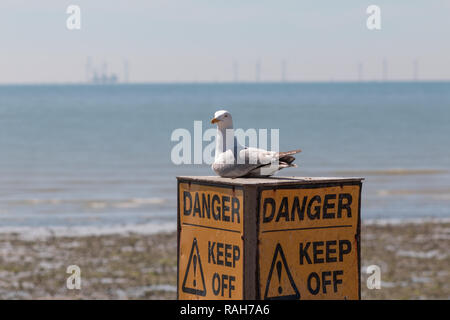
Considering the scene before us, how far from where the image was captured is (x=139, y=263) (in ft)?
48.8

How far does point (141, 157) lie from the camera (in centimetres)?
3994

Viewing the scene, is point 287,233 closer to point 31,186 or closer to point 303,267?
point 303,267

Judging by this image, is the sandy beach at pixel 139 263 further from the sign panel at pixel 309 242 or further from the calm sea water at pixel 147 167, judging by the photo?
the sign panel at pixel 309 242

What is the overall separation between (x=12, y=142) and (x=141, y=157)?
651 inches

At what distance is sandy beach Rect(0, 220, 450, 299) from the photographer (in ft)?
42.4

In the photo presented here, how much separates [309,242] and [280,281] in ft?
0.78

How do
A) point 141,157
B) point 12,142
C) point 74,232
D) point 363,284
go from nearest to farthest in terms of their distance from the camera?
point 363,284 → point 74,232 → point 141,157 → point 12,142

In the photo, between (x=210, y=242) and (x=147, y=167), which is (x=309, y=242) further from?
(x=147, y=167)

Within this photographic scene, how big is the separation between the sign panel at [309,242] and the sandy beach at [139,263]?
28.7 feet

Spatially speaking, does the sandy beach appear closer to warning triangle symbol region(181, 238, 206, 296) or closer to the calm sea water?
the calm sea water

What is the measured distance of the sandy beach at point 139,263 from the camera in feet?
42.4

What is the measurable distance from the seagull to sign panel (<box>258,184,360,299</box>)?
50 cm

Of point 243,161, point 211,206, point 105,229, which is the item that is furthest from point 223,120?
point 105,229
